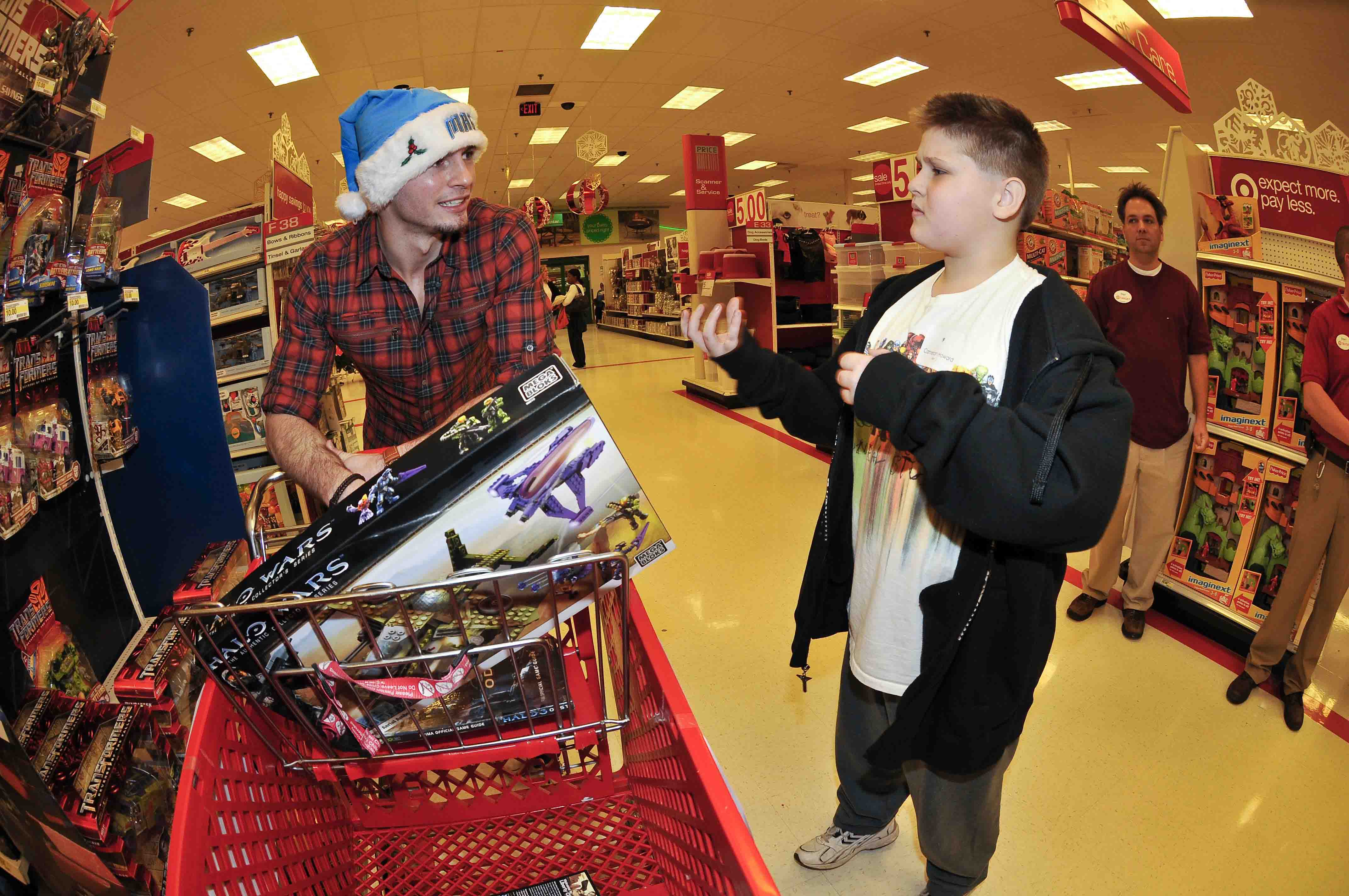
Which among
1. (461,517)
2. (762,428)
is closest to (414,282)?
(461,517)

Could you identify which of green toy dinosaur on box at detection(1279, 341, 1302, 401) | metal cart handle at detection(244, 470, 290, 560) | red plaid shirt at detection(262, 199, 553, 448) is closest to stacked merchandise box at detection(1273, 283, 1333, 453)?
green toy dinosaur on box at detection(1279, 341, 1302, 401)

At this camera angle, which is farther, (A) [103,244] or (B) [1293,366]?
(B) [1293,366]

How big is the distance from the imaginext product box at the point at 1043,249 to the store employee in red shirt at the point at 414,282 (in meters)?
4.63

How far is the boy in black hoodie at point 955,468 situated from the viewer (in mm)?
1015

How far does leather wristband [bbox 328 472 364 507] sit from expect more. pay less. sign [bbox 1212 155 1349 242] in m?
3.07

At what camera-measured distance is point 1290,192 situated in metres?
2.63

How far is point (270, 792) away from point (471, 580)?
1.74ft

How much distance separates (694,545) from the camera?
4.02m

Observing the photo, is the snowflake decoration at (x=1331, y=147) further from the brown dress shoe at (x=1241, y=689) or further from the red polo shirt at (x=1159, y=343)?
the brown dress shoe at (x=1241, y=689)

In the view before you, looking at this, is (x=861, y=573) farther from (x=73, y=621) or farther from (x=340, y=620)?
(x=73, y=621)

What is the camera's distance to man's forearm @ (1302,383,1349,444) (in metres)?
2.27

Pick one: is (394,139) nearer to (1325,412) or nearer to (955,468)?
(955,468)

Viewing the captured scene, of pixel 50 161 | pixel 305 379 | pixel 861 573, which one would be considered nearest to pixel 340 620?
pixel 305 379

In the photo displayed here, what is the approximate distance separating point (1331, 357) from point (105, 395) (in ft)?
11.0
